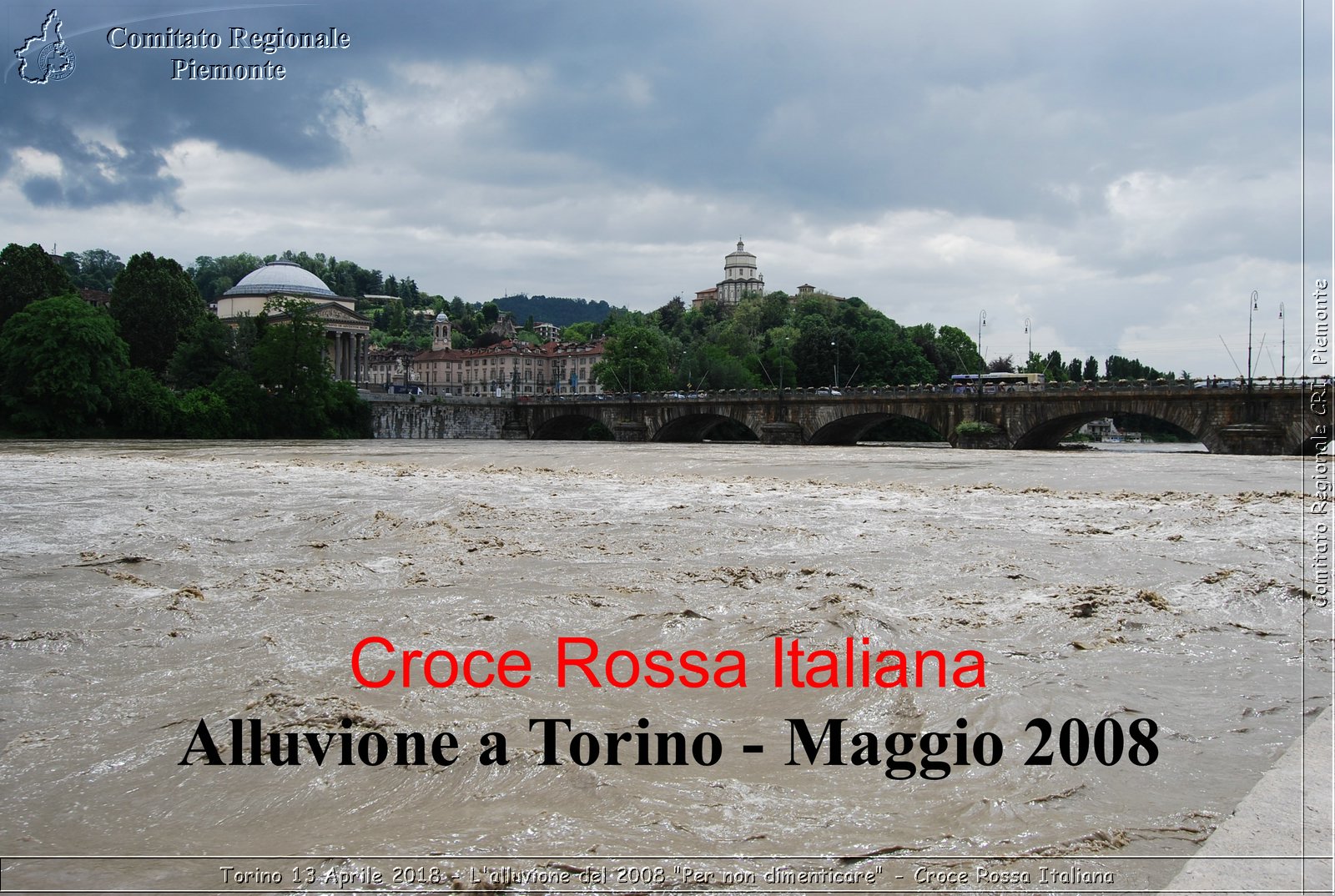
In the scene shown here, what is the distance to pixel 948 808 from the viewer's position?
214 inches

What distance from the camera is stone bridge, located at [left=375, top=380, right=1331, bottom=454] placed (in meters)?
51.9

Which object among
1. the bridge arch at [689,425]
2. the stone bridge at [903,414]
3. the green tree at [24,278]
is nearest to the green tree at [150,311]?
the green tree at [24,278]

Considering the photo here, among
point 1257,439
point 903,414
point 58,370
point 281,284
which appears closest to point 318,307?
point 281,284

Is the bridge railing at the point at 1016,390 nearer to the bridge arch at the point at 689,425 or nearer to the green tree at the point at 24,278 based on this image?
the bridge arch at the point at 689,425

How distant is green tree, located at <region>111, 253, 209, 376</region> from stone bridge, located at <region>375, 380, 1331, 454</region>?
18852 mm

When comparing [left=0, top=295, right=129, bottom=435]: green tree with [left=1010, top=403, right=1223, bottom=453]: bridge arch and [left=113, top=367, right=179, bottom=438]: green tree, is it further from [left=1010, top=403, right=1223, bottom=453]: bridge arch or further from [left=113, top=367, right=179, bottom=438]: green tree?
[left=1010, top=403, right=1223, bottom=453]: bridge arch

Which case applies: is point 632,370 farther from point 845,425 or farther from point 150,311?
point 150,311

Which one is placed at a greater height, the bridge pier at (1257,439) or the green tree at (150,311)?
the green tree at (150,311)

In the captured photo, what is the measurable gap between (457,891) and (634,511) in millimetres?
15517

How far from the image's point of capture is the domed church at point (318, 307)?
12612 centimetres

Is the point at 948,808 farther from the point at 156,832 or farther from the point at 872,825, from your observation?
the point at 156,832

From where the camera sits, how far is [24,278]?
80.7 meters

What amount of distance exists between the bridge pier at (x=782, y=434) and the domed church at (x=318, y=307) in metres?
65.1

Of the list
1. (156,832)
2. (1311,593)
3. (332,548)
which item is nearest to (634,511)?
(332,548)
